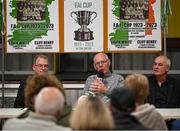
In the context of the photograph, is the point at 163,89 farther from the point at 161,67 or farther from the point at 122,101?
the point at 122,101

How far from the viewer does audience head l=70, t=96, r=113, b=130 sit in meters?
3.33

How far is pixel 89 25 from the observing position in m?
7.34

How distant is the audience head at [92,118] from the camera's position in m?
3.33

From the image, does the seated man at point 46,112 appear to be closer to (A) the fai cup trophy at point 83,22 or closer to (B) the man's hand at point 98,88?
(B) the man's hand at point 98,88

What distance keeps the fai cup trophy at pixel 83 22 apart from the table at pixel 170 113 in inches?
65.1

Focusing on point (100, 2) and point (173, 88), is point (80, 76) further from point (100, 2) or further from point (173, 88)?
point (173, 88)

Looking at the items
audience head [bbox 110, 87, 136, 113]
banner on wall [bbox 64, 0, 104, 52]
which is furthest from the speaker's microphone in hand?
audience head [bbox 110, 87, 136, 113]

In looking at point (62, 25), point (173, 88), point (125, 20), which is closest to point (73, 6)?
point (62, 25)

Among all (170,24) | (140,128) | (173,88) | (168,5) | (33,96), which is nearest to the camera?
(140,128)

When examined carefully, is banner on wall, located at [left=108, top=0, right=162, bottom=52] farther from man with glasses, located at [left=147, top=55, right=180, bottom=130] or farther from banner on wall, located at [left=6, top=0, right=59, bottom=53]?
banner on wall, located at [left=6, top=0, right=59, bottom=53]

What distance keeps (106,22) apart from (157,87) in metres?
1.23

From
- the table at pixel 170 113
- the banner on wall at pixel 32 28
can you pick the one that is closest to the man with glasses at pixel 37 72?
the banner on wall at pixel 32 28

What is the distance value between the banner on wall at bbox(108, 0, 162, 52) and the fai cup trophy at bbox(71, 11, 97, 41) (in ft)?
0.87

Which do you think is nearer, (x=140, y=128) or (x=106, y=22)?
(x=140, y=128)
